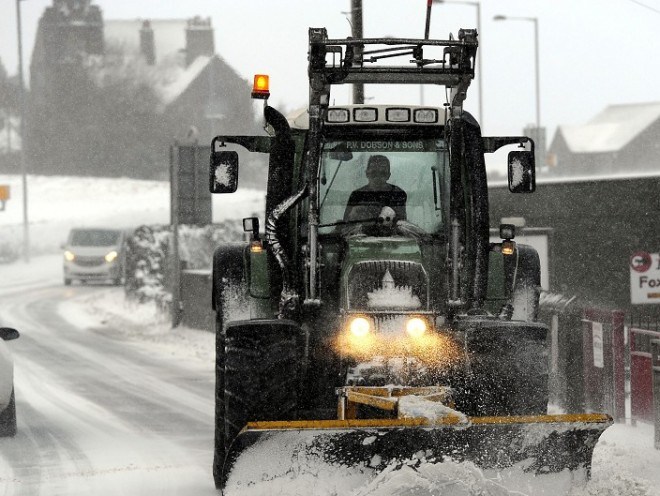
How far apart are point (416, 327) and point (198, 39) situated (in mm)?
76723

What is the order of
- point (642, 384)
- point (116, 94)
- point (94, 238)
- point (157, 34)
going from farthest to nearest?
point (157, 34), point (116, 94), point (94, 238), point (642, 384)

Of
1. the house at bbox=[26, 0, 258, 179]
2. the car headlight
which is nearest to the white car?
the car headlight

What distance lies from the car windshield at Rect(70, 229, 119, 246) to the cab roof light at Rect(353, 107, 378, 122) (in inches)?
1096

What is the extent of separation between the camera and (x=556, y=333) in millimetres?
12570

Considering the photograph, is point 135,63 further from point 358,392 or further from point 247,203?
point 358,392

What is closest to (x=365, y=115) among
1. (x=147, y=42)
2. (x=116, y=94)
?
(x=116, y=94)

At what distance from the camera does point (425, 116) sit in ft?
27.2

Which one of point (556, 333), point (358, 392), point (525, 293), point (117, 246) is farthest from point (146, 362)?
point (117, 246)

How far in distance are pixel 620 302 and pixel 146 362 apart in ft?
25.9

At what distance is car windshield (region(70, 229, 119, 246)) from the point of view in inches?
1396

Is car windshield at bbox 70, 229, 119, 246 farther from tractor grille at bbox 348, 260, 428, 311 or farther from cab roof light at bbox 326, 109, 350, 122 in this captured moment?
tractor grille at bbox 348, 260, 428, 311

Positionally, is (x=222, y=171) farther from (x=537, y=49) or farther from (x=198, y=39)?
(x=198, y=39)

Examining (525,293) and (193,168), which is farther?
(193,168)

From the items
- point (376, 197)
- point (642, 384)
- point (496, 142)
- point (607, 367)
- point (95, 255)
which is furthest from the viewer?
point (95, 255)
